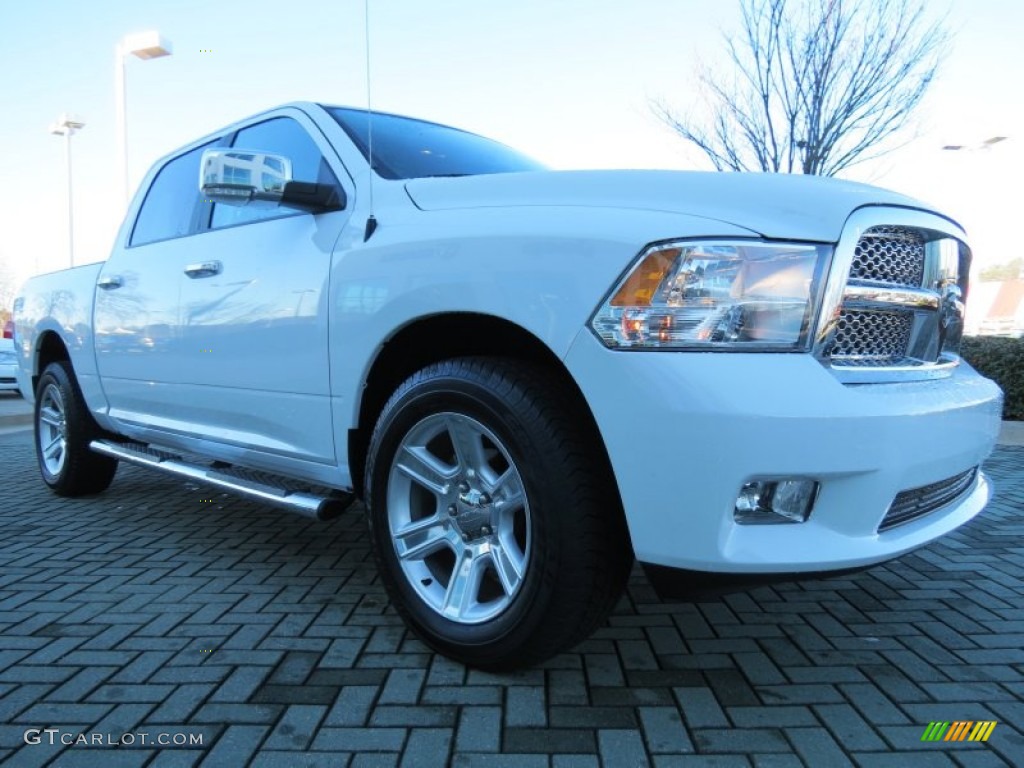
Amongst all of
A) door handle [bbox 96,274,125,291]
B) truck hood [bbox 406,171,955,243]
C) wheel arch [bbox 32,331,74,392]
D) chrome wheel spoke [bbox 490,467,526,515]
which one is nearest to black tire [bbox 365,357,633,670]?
chrome wheel spoke [bbox 490,467,526,515]

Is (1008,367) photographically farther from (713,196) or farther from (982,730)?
(713,196)

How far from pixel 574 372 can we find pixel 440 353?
79 centimetres

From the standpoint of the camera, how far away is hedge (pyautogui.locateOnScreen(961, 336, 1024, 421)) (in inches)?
302

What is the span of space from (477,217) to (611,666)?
1494 millimetres

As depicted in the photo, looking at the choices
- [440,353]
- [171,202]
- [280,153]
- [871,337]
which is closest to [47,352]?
[171,202]

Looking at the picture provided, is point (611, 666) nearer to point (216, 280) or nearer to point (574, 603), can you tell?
point (574, 603)

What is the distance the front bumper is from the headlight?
0.18 ft

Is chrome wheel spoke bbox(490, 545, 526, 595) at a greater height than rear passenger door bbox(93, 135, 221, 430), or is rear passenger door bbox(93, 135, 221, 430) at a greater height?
rear passenger door bbox(93, 135, 221, 430)

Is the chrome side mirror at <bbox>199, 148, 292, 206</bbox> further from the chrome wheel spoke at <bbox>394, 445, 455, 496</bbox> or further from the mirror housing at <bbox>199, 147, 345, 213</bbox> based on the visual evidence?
the chrome wheel spoke at <bbox>394, 445, 455, 496</bbox>

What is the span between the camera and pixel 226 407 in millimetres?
3209

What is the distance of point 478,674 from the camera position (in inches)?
90.0

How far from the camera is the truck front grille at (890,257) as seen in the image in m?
2.04

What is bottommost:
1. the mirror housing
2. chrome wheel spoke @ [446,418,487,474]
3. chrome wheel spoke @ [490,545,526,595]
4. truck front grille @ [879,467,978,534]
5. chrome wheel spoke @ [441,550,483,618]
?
chrome wheel spoke @ [441,550,483,618]

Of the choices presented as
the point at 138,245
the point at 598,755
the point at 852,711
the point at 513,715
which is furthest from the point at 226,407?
the point at 852,711
